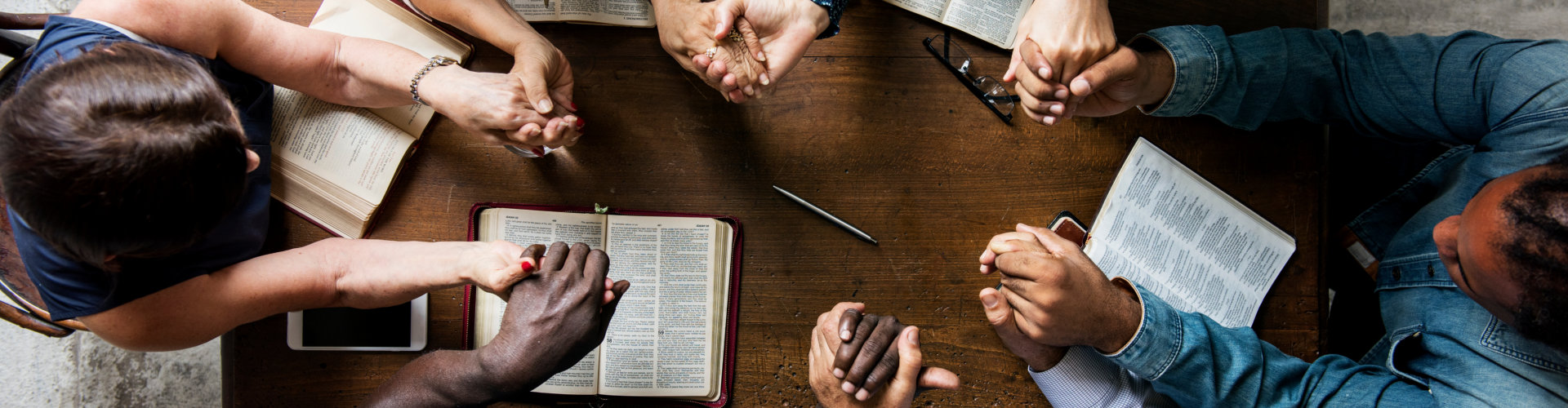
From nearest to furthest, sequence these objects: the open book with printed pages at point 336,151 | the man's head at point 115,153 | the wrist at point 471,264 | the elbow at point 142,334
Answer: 1. the man's head at point 115,153
2. the elbow at point 142,334
3. the wrist at point 471,264
4. the open book with printed pages at point 336,151

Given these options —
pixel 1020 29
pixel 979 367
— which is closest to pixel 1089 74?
pixel 1020 29

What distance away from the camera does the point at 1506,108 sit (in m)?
1.35

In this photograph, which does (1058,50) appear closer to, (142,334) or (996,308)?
(996,308)

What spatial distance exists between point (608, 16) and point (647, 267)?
59cm

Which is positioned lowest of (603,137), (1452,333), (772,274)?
(772,274)

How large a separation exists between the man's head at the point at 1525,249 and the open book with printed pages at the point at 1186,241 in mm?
484

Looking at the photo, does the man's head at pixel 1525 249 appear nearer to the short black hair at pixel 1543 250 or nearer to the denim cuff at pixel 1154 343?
the short black hair at pixel 1543 250

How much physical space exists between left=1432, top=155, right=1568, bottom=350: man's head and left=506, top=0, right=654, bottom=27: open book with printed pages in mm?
1585

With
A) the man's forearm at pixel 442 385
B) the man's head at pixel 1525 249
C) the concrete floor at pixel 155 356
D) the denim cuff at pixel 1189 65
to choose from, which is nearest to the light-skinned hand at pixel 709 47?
the man's forearm at pixel 442 385

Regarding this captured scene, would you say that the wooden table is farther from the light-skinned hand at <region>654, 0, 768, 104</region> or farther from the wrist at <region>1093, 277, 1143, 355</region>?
the wrist at <region>1093, 277, 1143, 355</region>

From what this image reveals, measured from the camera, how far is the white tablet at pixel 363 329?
1.57 meters

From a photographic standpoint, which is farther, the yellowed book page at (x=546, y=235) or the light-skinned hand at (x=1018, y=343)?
the yellowed book page at (x=546, y=235)

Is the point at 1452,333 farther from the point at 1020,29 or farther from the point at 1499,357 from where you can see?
the point at 1020,29

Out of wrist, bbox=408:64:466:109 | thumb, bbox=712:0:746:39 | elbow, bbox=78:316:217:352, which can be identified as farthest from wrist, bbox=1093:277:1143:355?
elbow, bbox=78:316:217:352
